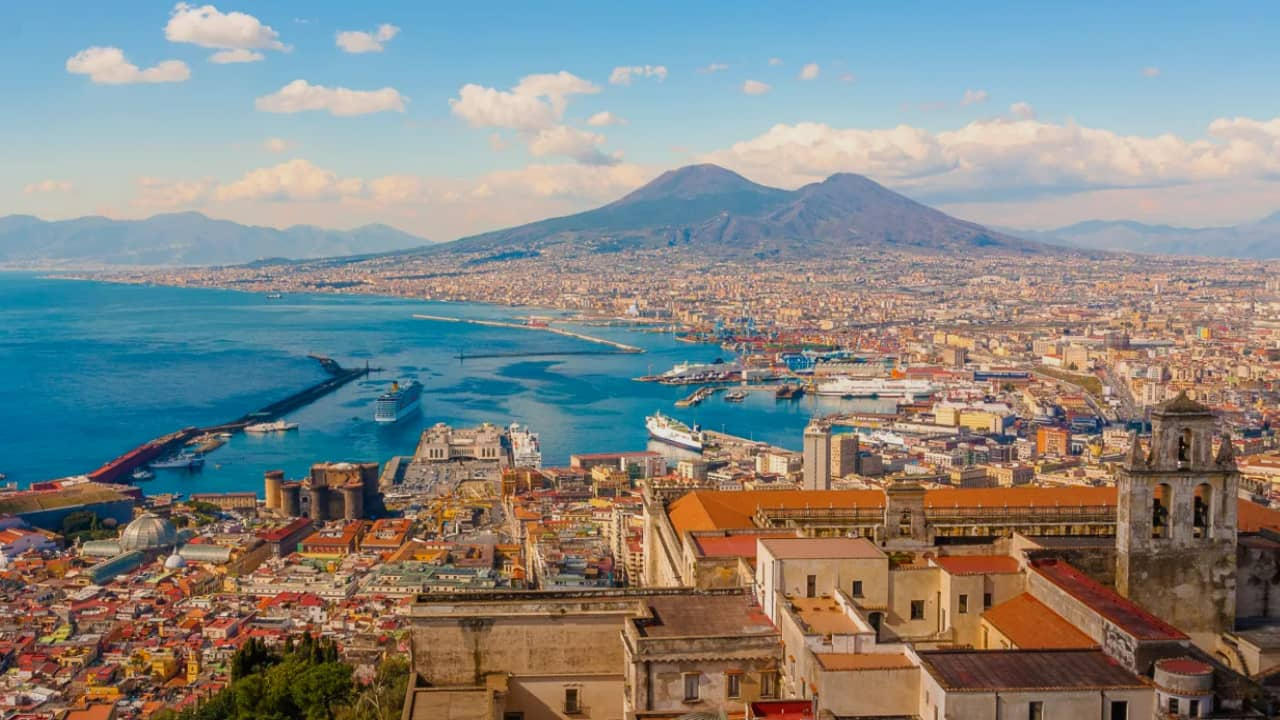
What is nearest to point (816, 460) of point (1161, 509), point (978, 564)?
point (978, 564)

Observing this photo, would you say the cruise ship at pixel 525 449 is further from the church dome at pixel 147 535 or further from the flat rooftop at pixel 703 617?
the flat rooftop at pixel 703 617

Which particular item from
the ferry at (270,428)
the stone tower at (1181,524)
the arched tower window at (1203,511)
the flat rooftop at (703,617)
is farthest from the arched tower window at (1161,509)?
the ferry at (270,428)

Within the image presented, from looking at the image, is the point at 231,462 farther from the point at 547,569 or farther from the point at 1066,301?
the point at 1066,301

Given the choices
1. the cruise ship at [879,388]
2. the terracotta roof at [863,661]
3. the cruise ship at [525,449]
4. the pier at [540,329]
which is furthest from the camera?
the pier at [540,329]

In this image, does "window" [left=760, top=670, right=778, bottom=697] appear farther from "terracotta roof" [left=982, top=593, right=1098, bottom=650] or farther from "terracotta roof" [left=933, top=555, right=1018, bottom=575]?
"terracotta roof" [left=933, top=555, right=1018, bottom=575]

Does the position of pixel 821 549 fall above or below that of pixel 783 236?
below

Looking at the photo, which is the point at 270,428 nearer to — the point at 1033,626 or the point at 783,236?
the point at 1033,626

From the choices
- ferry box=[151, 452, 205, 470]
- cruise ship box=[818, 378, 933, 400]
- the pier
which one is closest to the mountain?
the pier

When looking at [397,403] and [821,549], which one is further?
[397,403]
